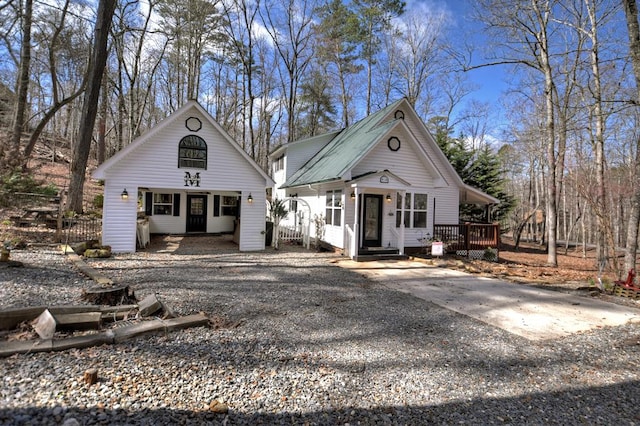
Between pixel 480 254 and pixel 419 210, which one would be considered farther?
pixel 480 254

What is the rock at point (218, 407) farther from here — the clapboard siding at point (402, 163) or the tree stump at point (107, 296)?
the clapboard siding at point (402, 163)

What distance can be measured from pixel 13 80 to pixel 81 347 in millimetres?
26070

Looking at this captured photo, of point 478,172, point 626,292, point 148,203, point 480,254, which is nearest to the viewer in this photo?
point 626,292

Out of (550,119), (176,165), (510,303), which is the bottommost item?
(510,303)

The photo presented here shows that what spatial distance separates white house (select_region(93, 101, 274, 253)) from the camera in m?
10.6

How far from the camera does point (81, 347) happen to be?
3.55m

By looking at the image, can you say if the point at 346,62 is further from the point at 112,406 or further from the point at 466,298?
the point at 112,406

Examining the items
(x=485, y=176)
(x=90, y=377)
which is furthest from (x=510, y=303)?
(x=485, y=176)

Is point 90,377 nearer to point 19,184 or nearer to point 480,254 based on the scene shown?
point 480,254

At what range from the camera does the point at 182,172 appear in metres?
11.4

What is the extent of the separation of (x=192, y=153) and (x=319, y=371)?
996 centimetres

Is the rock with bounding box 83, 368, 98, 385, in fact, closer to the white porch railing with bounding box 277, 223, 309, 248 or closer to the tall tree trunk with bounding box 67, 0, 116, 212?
the white porch railing with bounding box 277, 223, 309, 248

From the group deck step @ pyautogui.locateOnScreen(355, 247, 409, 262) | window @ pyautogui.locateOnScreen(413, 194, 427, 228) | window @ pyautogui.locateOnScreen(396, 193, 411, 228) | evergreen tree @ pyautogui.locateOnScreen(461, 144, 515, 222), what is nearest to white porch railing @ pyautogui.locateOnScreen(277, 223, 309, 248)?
deck step @ pyautogui.locateOnScreen(355, 247, 409, 262)

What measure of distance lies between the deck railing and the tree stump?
37.7 ft
